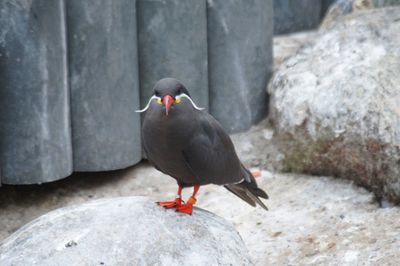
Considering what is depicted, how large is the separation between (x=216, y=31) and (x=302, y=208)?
142cm

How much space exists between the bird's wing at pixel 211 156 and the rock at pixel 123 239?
0.22 meters

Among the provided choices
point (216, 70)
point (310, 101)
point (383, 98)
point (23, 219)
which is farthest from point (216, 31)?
point (23, 219)

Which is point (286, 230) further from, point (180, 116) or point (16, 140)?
point (16, 140)

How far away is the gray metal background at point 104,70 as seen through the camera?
14.7 ft

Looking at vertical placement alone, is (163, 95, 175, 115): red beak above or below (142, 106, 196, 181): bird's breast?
above

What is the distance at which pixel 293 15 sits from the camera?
21.8 feet

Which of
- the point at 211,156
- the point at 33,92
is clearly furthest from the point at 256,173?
the point at 33,92

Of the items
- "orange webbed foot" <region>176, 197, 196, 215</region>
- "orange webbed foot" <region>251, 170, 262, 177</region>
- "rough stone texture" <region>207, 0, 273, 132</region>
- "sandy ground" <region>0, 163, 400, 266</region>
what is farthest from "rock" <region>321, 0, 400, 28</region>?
"orange webbed foot" <region>176, 197, 196, 215</region>

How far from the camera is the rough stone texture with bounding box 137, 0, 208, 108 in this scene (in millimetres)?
4973

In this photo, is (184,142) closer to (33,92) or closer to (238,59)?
(33,92)

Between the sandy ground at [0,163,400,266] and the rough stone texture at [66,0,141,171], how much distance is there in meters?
0.23

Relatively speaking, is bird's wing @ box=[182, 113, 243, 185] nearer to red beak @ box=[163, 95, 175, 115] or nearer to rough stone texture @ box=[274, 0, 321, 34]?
red beak @ box=[163, 95, 175, 115]

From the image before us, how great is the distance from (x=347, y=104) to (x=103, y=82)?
57.3 inches

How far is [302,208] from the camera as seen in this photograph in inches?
178
